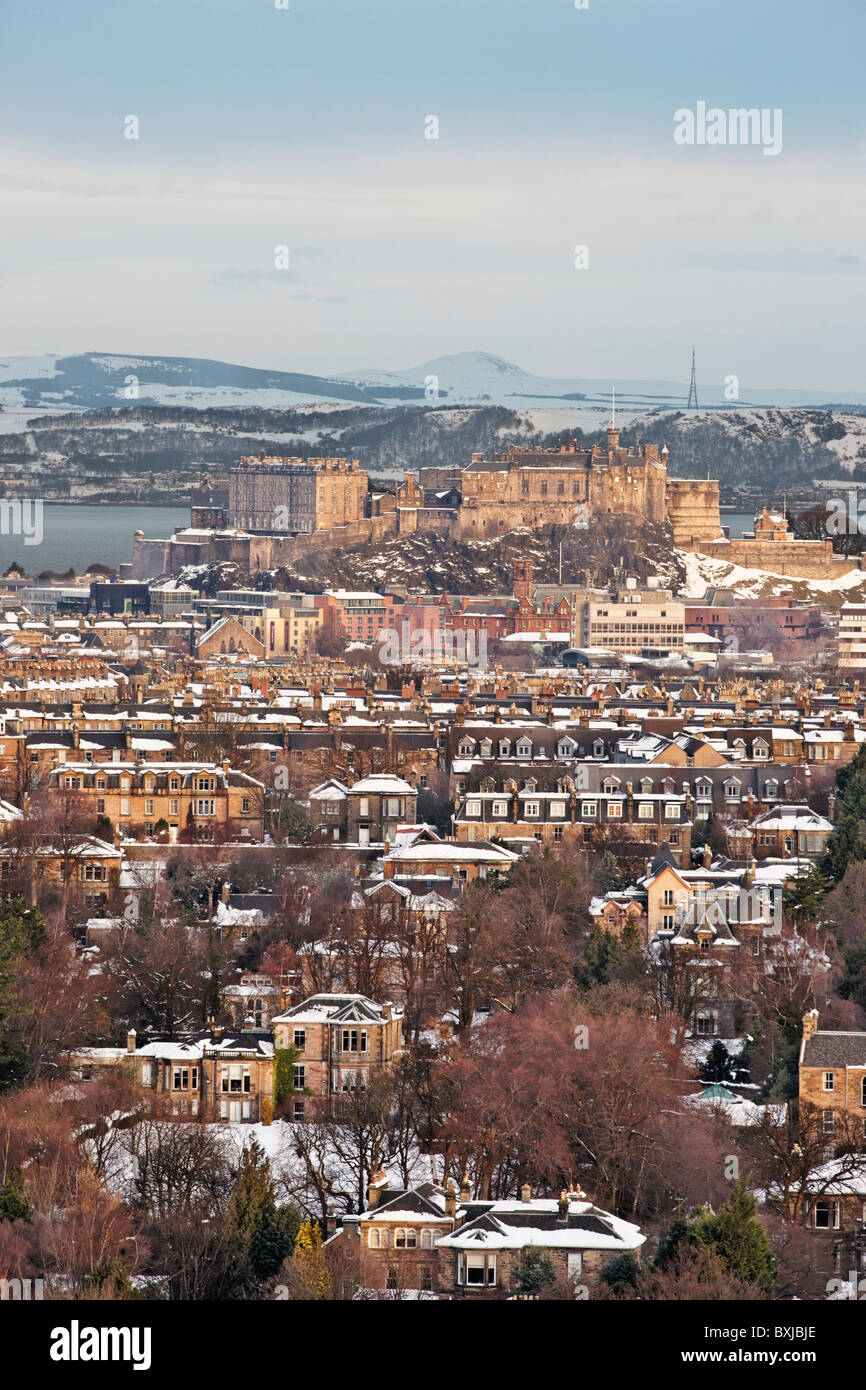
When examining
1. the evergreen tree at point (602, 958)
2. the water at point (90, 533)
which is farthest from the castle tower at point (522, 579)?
the evergreen tree at point (602, 958)

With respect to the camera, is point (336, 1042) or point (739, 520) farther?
point (739, 520)

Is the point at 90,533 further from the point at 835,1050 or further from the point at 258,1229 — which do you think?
the point at 258,1229

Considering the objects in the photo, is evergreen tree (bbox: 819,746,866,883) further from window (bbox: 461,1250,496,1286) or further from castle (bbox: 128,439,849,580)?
→ castle (bbox: 128,439,849,580)

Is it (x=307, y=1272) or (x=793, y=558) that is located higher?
(x=307, y=1272)

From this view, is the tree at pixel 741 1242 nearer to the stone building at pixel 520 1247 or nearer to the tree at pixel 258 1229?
the stone building at pixel 520 1247

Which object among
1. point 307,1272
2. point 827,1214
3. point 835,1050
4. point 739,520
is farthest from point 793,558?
point 307,1272

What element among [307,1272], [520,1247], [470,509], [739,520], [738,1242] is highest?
[738,1242]
